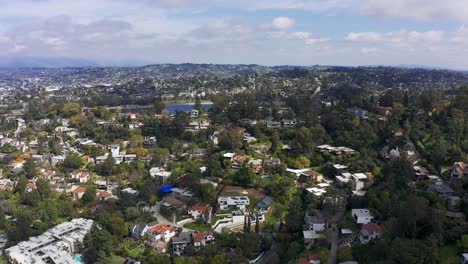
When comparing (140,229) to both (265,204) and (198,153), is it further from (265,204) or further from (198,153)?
(198,153)

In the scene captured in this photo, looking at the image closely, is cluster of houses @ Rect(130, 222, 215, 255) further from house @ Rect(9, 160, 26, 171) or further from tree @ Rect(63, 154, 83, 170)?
house @ Rect(9, 160, 26, 171)

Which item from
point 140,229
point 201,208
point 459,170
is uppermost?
point 459,170

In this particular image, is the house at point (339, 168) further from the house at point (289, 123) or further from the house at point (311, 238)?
the house at point (289, 123)

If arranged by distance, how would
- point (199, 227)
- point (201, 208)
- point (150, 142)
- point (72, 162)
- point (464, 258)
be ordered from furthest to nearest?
1. point (150, 142)
2. point (72, 162)
3. point (201, 208)
4. point (199, 227)
5. point (464, 258)

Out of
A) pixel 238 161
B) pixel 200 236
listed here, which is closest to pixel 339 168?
pixel 238 161

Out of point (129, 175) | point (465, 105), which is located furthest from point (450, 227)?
point (129, 175)

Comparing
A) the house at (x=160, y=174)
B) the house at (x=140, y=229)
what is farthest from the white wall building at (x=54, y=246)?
the house at (x=160, y=174)

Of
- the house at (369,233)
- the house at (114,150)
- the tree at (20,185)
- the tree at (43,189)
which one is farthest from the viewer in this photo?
the house at (114,150)

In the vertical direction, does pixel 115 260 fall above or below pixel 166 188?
below
